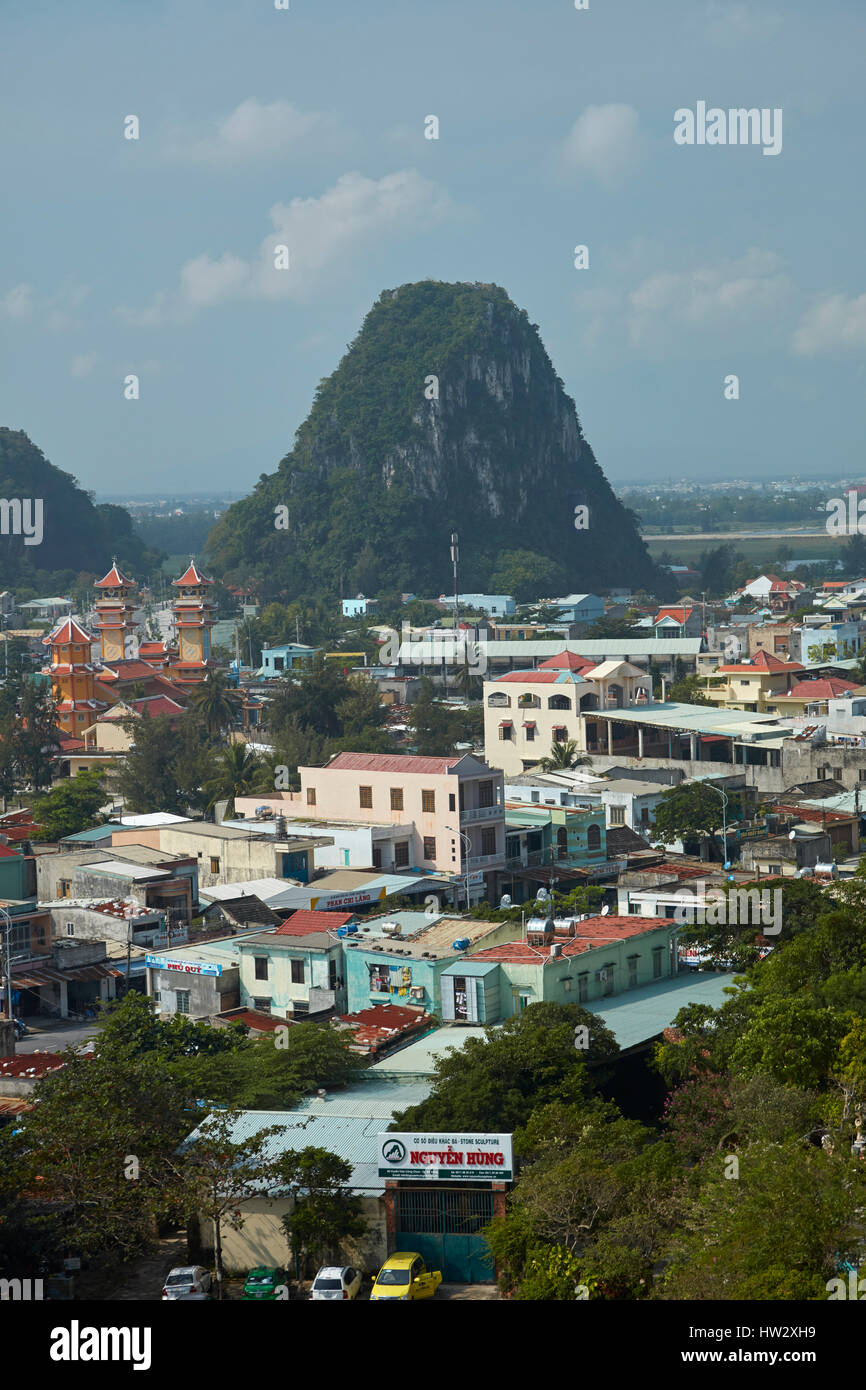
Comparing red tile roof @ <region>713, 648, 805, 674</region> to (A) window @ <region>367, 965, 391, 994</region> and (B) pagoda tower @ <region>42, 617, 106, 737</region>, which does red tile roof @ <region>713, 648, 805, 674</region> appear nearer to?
(B) pagoda tower @ <region>42, 617, 106, 737</region>

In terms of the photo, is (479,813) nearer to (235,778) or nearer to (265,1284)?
(235,778)

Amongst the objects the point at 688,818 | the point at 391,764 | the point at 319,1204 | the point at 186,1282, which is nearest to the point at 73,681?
the point at 391,764

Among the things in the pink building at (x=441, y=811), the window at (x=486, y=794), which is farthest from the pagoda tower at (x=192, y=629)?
the window at (x=486, y=794)

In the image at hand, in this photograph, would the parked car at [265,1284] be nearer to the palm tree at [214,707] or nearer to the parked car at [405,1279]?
the parked car at [405,1279]

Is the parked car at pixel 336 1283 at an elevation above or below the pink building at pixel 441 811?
below
